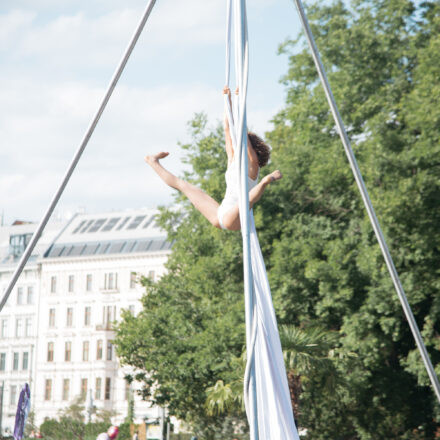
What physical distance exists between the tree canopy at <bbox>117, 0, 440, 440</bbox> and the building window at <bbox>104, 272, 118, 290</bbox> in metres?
31.9

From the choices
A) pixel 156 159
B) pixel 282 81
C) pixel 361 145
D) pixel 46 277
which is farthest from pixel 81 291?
pixel 156 159

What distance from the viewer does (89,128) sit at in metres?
6.19

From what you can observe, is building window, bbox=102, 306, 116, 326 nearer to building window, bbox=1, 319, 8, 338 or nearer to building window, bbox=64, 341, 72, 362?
building window, bbox=64, 341, 72, 362

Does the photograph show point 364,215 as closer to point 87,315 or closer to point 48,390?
point 87,315

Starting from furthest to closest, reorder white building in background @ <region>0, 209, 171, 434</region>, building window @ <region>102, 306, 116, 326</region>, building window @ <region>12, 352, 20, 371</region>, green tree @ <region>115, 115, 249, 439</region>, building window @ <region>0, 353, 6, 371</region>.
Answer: building window @ <region>0, 353, 6, 371</region> → building window @ <region>12, 352, 20, 371</region> → building window @ <region>102, 306, 116, 326</region> → white building in background @ <region>0, 209, 171, 434</region> → green tree @ <region>115, 115, 249, 439</region>

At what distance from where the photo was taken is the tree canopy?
15.6 m

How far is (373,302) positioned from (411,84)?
521cm

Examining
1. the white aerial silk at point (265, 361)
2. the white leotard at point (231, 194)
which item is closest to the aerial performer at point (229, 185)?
the white leotard at point (231, 194)

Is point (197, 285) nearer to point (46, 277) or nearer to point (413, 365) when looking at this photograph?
point (413, 365)

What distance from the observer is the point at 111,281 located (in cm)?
5319

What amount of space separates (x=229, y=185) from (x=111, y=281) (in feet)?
157

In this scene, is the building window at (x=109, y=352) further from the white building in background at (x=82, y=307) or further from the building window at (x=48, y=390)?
the building window at (x=48, y=390)

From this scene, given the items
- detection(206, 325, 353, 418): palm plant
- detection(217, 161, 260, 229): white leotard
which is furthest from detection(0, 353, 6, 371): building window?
detection(217, 161, 260, 229): white leotard

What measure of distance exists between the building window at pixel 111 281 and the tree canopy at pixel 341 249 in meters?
31.9
